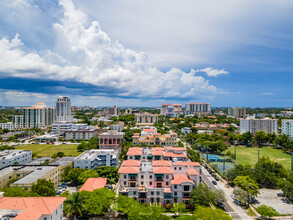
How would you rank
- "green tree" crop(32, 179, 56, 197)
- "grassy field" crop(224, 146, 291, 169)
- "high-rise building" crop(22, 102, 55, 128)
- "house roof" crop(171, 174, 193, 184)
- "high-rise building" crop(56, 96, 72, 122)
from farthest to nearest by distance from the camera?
1. "high-rise building" crop(56, 96, 72, 122)
2. "high-rise building" crop(22, 102, 55, 128)
3. "grassy field" crop(224, 146, 291, 169)
4. "house roof" crop(171, 174, 193, 184)
5. "green tree" crop(32, 179, 56, 197)

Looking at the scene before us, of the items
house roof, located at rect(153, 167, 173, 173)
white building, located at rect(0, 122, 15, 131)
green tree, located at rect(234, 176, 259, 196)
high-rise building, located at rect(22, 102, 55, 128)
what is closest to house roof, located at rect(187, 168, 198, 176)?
house roof, located at rect(153, 167, 173, 173)

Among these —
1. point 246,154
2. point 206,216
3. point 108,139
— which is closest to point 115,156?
point 108,139

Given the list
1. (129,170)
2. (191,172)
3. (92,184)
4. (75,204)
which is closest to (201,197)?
(191,172)

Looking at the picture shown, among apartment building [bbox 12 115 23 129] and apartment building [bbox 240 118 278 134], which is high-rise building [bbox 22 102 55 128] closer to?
apartment building [bbox 12 115 23 129]

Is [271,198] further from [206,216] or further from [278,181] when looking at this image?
[206,216]

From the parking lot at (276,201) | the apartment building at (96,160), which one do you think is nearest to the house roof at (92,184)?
the apartment building at (96,160)

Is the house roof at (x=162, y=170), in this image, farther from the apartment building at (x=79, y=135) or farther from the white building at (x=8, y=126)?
the white building at (x=8, y=126)
